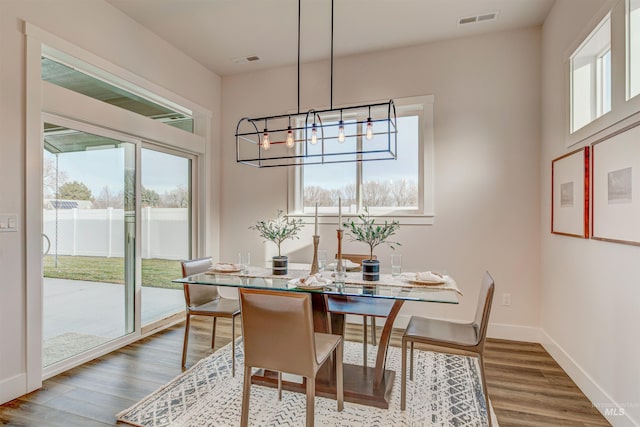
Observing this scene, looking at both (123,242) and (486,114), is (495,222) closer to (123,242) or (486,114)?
(486,114)

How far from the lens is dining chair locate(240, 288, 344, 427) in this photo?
1.75 m

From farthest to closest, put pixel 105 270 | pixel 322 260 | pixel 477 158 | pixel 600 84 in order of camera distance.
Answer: pixel 477 158
pixel 105 270
pixel 322 260
pixel 600 84

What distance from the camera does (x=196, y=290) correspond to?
296 cm

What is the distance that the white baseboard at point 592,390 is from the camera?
1.96 m

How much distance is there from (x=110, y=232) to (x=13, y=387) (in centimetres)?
135

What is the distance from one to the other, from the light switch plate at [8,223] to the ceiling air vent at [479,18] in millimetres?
4028

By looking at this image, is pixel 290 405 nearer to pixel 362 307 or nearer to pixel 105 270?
pixel 362 307

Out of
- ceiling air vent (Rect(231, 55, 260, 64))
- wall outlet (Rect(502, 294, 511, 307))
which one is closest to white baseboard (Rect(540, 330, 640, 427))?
wall outlet (Rect(502, 294, 511, 307))

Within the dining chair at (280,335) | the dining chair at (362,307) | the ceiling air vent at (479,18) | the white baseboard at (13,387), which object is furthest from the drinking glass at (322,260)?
the ceiling air vent at (479,18)

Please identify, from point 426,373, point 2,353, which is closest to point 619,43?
point 426,373

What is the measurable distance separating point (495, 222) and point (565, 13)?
1880 mm

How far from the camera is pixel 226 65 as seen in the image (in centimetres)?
425

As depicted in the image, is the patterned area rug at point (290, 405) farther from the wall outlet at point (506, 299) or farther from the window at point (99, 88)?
the window at point (99, 88)

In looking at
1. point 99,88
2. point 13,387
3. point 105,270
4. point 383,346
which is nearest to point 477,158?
point 383,346
